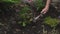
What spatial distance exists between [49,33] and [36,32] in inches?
8.9

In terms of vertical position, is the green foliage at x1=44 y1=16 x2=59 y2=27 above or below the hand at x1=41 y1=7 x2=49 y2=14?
below

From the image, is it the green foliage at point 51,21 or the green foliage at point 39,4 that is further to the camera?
the green foliage at point 39,4

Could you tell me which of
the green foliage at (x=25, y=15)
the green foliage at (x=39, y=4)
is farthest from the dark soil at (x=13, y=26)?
the green foliage at (x=39, y=4)

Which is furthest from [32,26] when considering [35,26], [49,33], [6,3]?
[6,3]

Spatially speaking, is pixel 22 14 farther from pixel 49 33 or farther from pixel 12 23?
pixel 49 33

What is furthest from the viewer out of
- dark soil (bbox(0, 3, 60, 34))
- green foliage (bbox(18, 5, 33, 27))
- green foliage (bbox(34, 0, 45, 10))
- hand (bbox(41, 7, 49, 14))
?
green foliage (bbox(34, 0, 45, 10))

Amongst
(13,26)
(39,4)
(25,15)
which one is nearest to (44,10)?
(39,4)

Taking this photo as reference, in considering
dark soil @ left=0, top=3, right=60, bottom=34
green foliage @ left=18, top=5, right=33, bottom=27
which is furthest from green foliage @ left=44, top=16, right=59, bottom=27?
green foliage @ left=18, top=5, right=33, bottom=27

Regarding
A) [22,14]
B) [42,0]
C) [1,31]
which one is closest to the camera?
[1,31]

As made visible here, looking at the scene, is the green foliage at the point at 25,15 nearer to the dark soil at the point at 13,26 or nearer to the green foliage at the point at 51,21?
the dark soil at the point at 13,26

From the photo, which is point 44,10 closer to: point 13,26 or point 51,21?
point 51,21

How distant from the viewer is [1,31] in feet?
12.8

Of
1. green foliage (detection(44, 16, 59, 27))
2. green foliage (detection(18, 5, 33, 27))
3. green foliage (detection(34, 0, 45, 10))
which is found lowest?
green foliage (detection(44, 16, 59, 27))

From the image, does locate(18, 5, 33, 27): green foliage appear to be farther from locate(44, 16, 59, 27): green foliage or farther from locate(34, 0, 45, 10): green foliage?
locate(44, 16, 59, 27): green foliage
